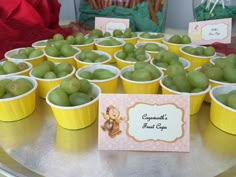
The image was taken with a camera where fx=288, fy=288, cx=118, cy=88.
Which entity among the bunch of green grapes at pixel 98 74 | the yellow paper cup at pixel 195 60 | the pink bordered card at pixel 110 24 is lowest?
the bunch of green grapes at pixel 98 74

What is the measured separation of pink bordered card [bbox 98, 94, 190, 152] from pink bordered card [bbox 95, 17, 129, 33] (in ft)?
1.68

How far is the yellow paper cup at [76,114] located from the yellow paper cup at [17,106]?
0.06 m

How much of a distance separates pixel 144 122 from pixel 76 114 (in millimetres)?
122

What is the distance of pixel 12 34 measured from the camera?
0.85 meters

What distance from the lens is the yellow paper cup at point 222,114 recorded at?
0.49m

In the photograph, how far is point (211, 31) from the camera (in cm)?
86

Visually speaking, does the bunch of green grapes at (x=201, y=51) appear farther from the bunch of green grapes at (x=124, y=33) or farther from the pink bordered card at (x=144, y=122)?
the pink bordered card at (x=144, y=122)

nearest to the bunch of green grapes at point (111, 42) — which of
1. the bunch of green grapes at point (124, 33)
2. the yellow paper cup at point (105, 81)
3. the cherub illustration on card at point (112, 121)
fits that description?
the bunch of green grapes at point (124, 33)

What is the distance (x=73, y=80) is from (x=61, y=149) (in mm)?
119

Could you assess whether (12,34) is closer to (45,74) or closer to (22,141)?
(45,74)

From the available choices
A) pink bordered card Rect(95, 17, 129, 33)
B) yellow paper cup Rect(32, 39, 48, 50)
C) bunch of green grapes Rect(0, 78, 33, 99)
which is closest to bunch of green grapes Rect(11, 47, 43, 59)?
yellow paper cup Rect(32, 39, 48, 50)

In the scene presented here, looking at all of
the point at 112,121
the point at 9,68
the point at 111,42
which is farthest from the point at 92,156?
the point at 111,42

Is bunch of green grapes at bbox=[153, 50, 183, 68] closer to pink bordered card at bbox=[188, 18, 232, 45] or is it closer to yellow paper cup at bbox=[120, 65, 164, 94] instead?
yellow paper cup at bbox=[120, 65, 164, 94]

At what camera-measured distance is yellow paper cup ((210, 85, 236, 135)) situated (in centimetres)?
49
